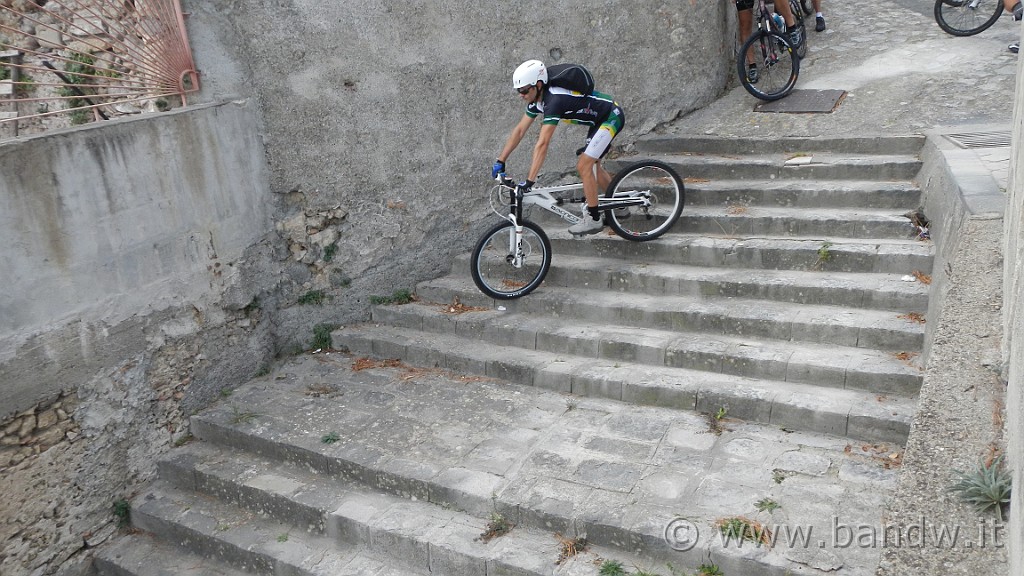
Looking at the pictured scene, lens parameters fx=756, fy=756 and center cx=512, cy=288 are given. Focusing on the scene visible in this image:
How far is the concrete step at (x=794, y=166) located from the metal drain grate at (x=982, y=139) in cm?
33

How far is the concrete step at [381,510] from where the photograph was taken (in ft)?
13.3

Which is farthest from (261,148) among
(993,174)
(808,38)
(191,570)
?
(808,38)

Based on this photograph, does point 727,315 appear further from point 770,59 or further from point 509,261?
point 770,59

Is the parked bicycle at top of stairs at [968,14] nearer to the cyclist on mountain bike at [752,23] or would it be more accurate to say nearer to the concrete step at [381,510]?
the cyclist on mountain bike at [752,23]

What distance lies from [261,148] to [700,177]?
390cm

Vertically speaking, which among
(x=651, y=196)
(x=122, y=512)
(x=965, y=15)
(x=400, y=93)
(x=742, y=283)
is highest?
(x=965, y=15)

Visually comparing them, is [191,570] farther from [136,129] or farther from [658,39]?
[658,39]

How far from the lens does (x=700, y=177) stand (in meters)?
7.07

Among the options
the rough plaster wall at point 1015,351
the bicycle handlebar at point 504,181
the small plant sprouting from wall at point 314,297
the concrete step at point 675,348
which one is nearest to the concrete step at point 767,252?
the concrete step at point 675,348

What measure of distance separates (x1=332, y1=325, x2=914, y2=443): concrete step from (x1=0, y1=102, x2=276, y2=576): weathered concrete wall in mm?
1272

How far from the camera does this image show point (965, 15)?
8852mm

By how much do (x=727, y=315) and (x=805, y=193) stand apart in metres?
1.62

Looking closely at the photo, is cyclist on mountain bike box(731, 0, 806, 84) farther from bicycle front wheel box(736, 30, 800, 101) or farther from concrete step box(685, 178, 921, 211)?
concrete step box(685, 178, 921, 211)

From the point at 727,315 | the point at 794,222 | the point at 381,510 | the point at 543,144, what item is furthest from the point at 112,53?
the point at 794,222
